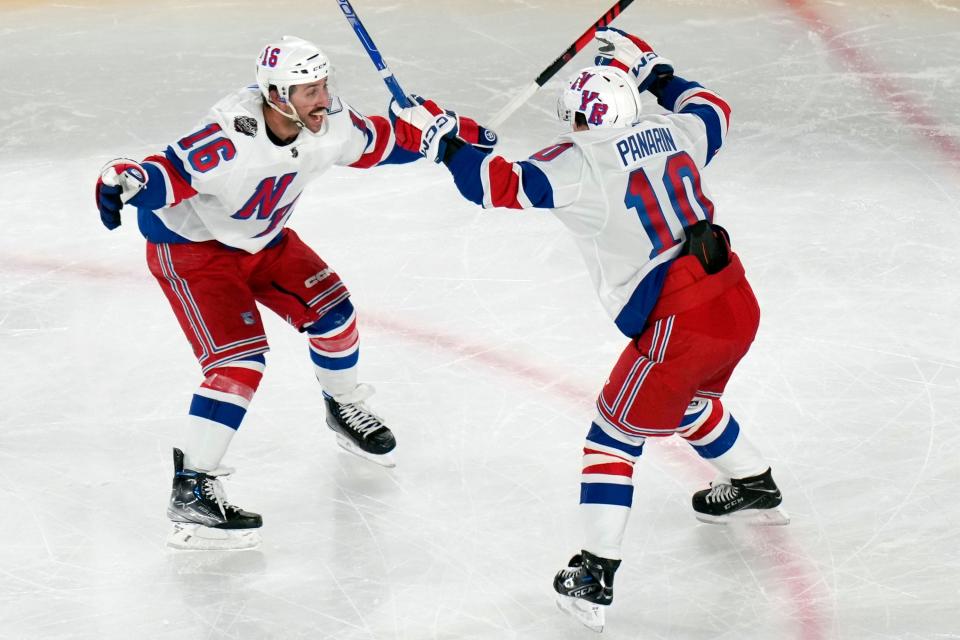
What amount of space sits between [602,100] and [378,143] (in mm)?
739

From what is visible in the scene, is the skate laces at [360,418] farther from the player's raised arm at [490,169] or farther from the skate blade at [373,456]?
the player's raised arm at [490,169]

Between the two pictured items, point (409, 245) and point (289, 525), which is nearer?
point (289, 525)

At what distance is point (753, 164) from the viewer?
5.23m

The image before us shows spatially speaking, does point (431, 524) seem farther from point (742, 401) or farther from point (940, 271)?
point (940, 271)

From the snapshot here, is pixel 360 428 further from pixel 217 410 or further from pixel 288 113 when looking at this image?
pixel 288 113

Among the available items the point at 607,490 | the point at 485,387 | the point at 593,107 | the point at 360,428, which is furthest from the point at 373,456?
the point at 593,107

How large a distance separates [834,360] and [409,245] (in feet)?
5.21

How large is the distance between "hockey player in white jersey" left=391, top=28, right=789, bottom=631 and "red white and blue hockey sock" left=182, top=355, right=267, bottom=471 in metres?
0.74

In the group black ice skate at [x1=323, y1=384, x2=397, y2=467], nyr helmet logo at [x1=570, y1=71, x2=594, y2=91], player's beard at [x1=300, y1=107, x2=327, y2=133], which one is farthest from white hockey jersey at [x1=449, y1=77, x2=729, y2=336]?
black ice skate at [x1=323, y1=384, x2=397, y2=467]

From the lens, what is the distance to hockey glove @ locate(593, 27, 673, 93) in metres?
3.35

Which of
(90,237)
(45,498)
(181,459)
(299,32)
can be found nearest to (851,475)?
(181,459)

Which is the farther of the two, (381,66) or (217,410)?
(381,66)

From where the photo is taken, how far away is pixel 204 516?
3146mm

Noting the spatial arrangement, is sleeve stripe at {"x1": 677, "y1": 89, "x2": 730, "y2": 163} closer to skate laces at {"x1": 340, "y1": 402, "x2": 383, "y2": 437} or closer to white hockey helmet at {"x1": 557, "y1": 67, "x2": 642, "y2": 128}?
white hockey helmet at {"x1": 557, "y1": 67, "x2": 642, "y2": 128}
